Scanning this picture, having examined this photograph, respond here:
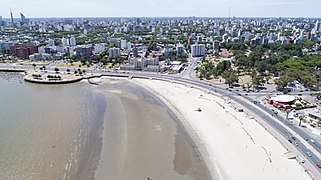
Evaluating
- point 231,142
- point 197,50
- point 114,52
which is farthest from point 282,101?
point 114,52

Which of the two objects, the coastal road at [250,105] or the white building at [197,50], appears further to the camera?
the white building at [197,50]

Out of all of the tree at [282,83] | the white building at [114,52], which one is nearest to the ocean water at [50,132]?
the white building at [114,52]

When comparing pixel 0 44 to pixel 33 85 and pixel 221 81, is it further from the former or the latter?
pixel 221 81

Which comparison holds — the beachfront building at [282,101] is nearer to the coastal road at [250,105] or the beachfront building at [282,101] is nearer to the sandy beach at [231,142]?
the coastal road at [250,105]

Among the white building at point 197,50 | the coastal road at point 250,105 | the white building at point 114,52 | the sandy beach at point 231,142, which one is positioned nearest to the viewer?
the sandy beach at point 231,142

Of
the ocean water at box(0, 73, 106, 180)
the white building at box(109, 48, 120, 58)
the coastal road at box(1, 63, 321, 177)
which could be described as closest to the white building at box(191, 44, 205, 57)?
the coastal road at box(1, 63, 321, 177)

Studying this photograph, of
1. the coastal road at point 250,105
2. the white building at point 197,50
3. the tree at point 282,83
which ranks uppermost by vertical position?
the white building at point 197,50

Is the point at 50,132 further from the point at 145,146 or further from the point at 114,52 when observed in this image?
the point at 114,52

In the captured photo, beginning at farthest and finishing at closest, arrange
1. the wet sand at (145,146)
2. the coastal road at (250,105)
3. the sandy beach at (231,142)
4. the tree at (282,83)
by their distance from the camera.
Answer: the tree at (282,83) < the coastal road at (250,105) < the wet sand at (145,146) < the sandy beach at (231,142)
